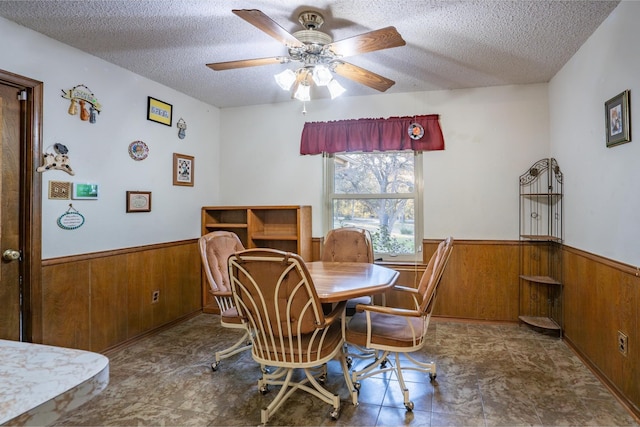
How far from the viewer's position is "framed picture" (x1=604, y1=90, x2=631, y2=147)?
2102 mm

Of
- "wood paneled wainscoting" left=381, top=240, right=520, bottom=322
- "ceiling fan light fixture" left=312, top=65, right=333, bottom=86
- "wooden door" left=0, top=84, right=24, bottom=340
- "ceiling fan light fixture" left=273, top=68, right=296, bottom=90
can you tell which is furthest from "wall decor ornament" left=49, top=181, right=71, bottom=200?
"wood paneled wainscoting" left=381, top=240, right=520, bottom=322

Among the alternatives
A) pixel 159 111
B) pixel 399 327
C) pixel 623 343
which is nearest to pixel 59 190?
pixel 159 111

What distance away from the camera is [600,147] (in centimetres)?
246

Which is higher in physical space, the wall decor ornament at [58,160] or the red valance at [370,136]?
the red valance at [370,136]

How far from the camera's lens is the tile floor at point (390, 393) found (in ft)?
6.56

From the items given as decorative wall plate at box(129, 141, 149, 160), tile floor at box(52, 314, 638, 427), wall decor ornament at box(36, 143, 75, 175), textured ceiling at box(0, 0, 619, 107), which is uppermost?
textured ceiling at box(0, 0, 619, 107)

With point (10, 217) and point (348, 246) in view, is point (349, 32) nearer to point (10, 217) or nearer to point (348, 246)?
point (348, 246)

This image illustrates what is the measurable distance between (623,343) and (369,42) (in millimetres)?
2389

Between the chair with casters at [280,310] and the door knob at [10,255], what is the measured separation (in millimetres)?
1628

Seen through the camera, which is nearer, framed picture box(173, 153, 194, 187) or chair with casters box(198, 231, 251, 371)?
chair with casters box(198, 231, 251, 371)

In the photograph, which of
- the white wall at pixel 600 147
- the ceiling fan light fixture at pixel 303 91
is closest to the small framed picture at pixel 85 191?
the ceiling fan light fixture at pixel 303 91

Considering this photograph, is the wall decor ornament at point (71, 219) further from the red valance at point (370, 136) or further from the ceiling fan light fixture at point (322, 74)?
the red valance at point (370, 136)

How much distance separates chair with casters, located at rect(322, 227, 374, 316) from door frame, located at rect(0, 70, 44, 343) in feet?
7.42

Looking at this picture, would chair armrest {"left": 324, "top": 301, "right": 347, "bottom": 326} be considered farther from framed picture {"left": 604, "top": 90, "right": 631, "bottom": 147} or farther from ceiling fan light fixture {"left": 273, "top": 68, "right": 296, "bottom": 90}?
framed picture {"left": 604, "top": 90, "right": 631, "bottom": 147}
